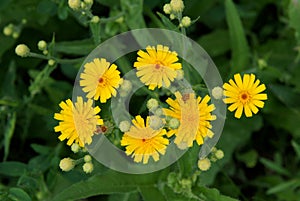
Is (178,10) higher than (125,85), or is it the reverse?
(178,10)

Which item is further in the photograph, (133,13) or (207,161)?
(133,13)

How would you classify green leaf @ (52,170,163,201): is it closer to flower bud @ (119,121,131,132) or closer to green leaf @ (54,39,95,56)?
flower bud @ (119,121,131,132)

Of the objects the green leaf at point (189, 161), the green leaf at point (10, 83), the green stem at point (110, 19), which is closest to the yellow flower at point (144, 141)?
the green leaf at point (189, 161)

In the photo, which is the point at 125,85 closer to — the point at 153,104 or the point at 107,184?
the point at 153,104

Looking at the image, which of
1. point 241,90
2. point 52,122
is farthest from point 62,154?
point 241,90

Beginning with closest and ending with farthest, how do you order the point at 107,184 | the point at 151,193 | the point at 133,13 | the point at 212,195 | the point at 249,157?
the point at 212,195 < the point at 107,184 < the point at 151,193 < the point at 133,13 < the point at 249,157

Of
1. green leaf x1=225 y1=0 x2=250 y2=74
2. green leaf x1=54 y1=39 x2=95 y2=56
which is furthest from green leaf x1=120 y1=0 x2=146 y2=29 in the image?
green leaf x1=225 y1=0 x2=250 y2=74

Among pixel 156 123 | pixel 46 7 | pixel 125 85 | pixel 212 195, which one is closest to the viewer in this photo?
pixel 156 123

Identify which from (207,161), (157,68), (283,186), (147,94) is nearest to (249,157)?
(283,186)
